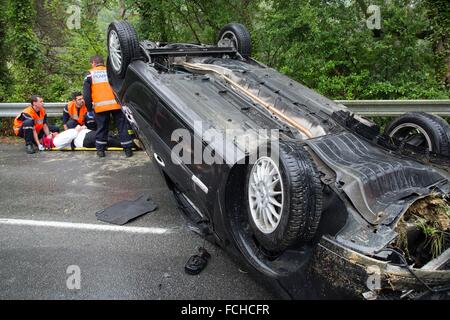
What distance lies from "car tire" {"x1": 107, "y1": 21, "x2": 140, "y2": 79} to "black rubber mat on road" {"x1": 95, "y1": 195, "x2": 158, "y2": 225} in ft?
4.40

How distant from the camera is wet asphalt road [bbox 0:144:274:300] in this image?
285 centimetres

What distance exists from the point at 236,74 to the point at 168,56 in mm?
1013

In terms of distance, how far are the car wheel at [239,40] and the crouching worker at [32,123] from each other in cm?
296

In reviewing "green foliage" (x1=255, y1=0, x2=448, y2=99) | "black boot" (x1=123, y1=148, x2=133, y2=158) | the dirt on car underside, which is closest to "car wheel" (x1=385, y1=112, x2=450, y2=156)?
the dirt on car underside

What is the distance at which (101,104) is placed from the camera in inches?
219

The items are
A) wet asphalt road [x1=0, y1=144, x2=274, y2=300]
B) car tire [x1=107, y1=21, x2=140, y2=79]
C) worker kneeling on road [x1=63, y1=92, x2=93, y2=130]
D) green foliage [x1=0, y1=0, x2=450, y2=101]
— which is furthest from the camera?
green foliage [x1=0, y1=0, x2=450, y2=101]

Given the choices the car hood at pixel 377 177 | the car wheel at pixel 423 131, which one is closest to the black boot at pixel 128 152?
the car hood at pixel 377 177

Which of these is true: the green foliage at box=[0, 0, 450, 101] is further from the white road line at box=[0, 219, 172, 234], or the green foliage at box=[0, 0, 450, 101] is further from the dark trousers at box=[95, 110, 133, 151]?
the white road line at box=[0, 219, 172, 234]

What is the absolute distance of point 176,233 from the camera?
143 inches

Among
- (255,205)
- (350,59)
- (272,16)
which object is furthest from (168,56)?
(350,59)

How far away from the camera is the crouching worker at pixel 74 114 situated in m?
6.38

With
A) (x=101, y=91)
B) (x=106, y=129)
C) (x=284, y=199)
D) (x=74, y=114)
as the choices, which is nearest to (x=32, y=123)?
(x=74, y=114)

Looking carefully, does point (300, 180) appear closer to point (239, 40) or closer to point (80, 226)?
point (80, 226)

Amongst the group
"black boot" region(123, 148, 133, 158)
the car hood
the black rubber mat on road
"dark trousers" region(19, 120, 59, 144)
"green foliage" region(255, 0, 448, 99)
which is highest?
"green foliage" region(255, 0, 448, 99)
